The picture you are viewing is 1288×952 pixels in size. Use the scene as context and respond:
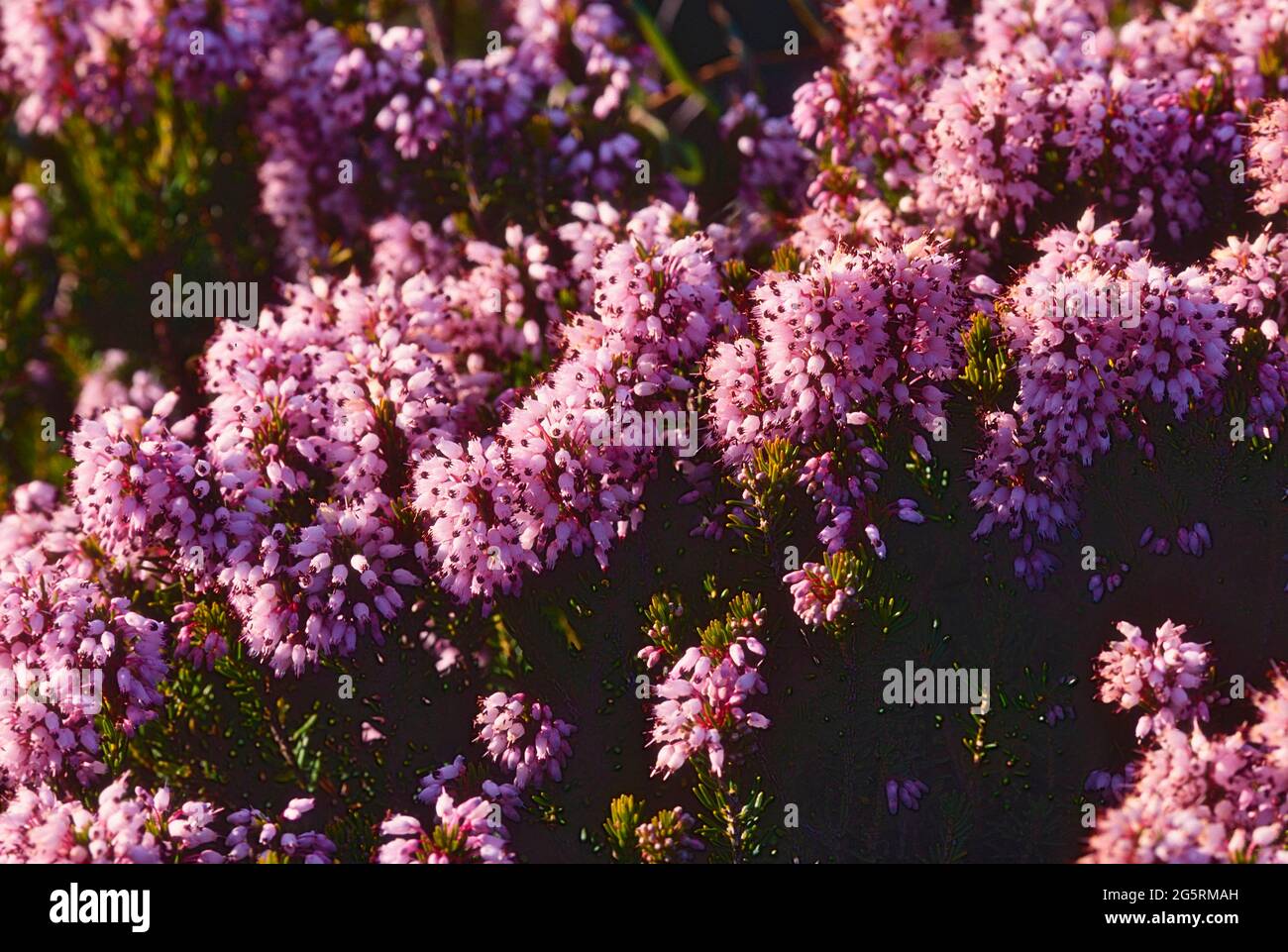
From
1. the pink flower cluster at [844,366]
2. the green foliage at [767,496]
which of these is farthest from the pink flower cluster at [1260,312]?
the green foliage at [767,496]

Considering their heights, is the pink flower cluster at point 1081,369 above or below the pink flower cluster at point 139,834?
above

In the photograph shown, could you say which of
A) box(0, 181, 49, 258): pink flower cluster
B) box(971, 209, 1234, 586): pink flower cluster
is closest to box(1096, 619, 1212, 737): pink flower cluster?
box(971, 209, 1234, 586): pink flower cluster

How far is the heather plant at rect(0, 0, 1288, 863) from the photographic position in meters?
4.95

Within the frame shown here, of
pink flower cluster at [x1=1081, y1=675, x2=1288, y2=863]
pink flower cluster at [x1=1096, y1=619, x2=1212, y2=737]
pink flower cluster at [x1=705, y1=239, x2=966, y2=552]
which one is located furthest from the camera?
pink flower cluster at [x1=705, y1=239, x2=966, y2=552]

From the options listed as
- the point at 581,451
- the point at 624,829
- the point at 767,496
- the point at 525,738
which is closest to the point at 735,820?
the point at 624,829

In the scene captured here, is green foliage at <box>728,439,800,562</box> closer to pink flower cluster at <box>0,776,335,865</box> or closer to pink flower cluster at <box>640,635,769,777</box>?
pink flower cluster at <box>640,635,769,777</box>

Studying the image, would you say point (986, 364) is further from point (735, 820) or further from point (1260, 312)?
point (735, 820)

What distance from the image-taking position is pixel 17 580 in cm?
555

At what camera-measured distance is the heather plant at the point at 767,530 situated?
495cm

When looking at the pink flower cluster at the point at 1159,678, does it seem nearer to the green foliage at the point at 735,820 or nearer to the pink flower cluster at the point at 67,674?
the green foliage at the point at 735,820

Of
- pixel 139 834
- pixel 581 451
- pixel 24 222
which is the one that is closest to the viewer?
pixel 139 834

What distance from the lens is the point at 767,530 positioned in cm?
523
